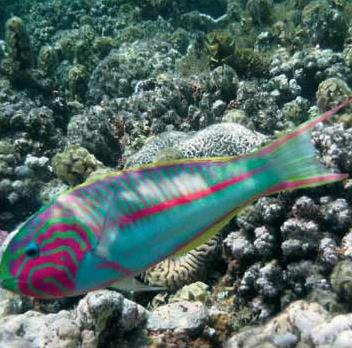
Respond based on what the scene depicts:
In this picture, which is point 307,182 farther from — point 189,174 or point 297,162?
point 189,174

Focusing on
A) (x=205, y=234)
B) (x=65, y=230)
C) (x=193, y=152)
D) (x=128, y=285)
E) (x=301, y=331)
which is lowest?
(x=301, y=331)

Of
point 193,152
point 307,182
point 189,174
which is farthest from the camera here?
point 193,152

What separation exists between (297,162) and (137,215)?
54cm

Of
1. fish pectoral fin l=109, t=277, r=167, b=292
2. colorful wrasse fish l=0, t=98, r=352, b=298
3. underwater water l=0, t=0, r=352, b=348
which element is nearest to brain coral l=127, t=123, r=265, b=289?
underwater water l=0, t=0, r=352, b=348

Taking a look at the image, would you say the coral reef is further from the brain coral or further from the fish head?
the fish head

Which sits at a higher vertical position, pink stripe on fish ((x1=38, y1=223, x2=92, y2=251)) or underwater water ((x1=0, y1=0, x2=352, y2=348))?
pink stripe on fish ((x1=38, y1=223, x2=92, y2=251))

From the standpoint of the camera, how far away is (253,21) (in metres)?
14.6

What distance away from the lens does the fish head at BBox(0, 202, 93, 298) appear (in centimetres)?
146

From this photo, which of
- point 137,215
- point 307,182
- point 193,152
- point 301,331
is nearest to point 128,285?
point 137,215

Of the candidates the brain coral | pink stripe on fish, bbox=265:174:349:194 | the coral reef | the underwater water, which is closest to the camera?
pink stripe on fish, bbox=265:174:349:194

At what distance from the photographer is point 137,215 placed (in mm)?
1495

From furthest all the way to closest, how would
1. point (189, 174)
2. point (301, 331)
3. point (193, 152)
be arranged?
point (193, 152) → point (301, 331) → point (189, 174)

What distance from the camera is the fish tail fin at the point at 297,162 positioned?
1.44m

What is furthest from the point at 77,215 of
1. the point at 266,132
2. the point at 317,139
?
the point at 266,132
